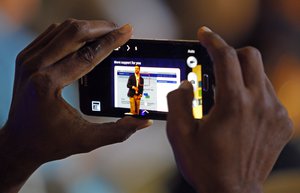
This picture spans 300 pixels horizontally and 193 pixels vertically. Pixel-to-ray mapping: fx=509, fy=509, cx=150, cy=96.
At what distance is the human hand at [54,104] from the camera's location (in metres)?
0.58

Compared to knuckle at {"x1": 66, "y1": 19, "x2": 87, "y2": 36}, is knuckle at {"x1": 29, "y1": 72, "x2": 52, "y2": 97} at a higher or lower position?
lower

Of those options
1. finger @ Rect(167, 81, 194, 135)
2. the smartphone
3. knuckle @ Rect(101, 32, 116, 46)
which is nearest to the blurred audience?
the smartphone

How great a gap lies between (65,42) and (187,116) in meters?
0.18

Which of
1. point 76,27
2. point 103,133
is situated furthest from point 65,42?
point 103,133

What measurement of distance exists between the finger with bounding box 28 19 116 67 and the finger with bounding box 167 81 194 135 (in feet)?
0.49

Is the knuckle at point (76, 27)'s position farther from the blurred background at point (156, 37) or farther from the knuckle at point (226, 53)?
the blurred background at point (156, 37)

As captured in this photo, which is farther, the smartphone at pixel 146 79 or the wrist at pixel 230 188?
the smartphone at pixel 146 79

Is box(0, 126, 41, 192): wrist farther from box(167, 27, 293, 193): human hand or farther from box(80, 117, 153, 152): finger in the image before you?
box(167, 27, 293, 193): human hand

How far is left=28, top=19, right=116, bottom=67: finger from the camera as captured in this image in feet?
1.89

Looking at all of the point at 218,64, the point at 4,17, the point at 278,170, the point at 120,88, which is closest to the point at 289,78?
the point at 278,170

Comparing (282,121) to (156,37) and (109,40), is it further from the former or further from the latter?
(156,37)

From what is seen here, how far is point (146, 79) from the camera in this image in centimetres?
71

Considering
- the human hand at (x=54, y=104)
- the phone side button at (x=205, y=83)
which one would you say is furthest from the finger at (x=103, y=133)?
the phone side button at (x=205, y=83)

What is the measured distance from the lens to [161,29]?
90 cm
